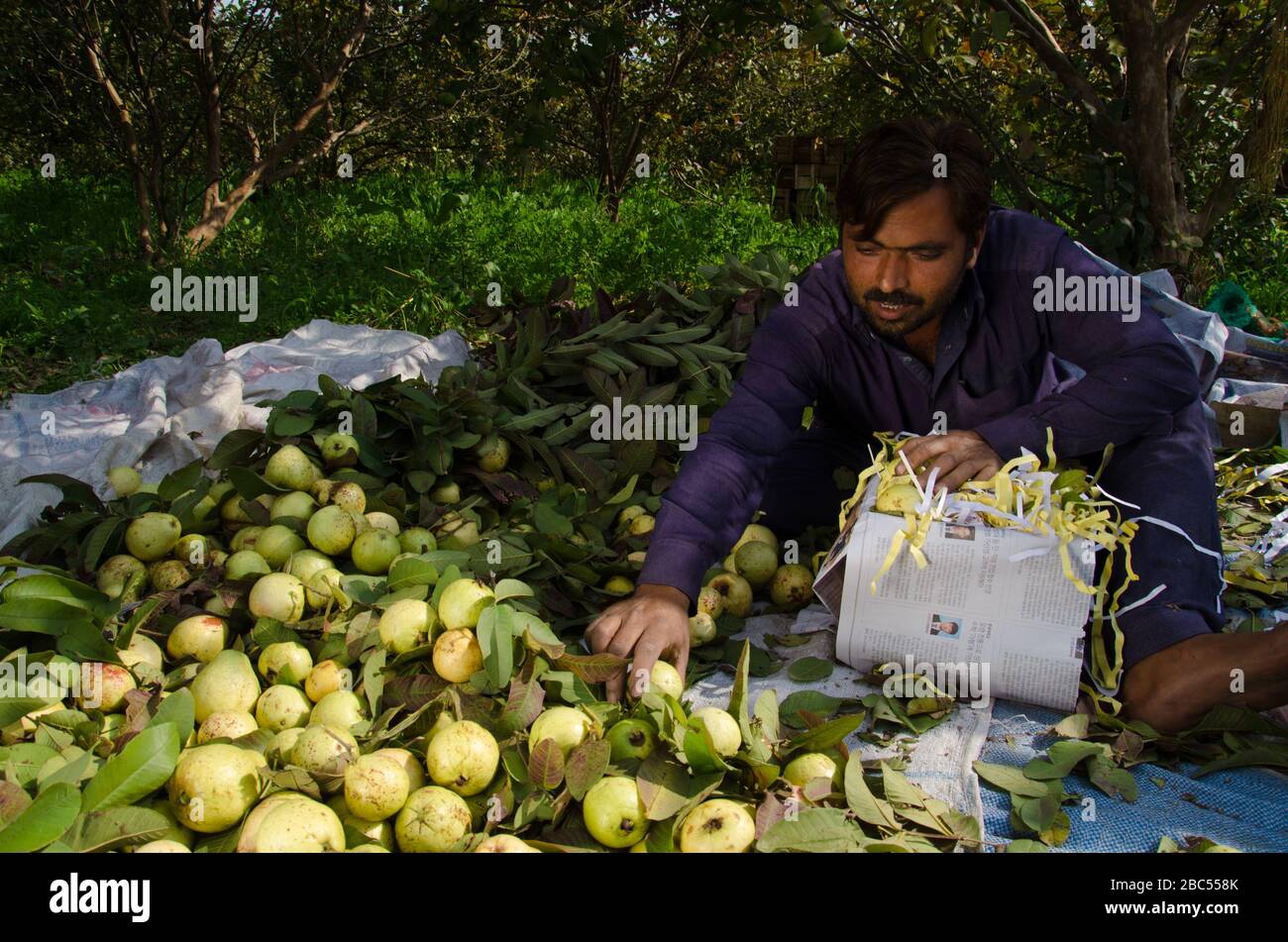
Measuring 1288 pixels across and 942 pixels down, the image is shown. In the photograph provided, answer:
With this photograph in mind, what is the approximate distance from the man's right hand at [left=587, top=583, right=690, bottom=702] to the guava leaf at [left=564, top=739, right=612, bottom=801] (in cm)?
23

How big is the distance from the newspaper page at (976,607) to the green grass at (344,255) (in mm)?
2507

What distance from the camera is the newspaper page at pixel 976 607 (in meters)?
1.98

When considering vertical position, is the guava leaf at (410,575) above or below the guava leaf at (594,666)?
above

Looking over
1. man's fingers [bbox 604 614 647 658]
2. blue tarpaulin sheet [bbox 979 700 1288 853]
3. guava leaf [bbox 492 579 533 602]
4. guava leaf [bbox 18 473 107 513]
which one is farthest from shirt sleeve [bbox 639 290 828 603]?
guava leaf [bbox 18 473 107 513]

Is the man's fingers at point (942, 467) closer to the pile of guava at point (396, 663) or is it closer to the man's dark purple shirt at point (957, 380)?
the man's dark purple shirt at point (957, 380)

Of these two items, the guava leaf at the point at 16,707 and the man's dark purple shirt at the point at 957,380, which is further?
the man's dark purple shirt at the point at 957,380

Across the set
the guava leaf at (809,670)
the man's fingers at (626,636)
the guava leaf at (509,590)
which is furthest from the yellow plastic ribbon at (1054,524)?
the guava leaf at (509,590)

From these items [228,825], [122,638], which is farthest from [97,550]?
[228,825]

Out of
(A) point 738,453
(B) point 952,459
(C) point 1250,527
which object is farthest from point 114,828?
(C) point 1250,527

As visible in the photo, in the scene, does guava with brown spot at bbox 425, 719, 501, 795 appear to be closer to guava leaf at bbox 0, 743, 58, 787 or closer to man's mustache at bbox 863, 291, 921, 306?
guava leaf at bbox 0, 743, 58, 787

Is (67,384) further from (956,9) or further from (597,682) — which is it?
(956,9)

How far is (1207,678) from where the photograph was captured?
1946 millimetres

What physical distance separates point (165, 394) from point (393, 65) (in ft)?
19.8

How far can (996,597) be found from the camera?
2016 mm
